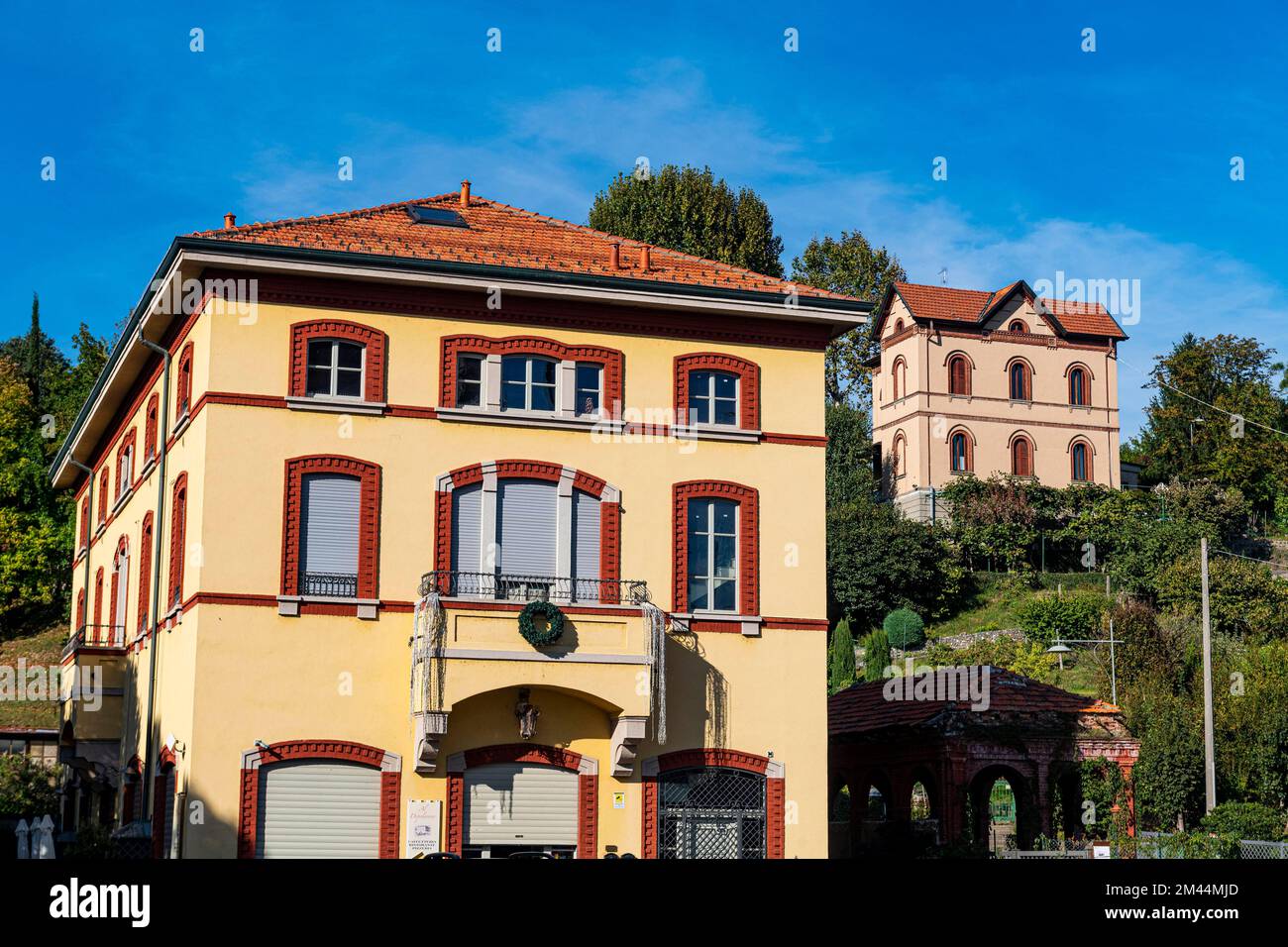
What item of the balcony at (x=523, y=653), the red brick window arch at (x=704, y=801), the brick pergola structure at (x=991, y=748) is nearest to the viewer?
the balcony at (x=523, y=653)

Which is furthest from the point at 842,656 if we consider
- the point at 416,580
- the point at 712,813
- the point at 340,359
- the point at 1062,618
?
the point at 340,359

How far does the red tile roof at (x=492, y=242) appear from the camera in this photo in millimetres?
28953

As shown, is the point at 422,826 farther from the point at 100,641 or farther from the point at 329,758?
the point at 100,641

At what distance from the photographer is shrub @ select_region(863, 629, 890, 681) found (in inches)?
2501

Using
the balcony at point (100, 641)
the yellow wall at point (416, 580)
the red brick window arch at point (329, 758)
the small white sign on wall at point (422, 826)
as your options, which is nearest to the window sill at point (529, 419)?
the yellow wall at point (416, 580)

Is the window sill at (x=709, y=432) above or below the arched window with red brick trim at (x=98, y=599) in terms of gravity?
above

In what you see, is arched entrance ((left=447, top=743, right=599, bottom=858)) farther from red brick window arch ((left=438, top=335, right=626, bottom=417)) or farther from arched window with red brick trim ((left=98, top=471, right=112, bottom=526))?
arched window with red brick trim ((left=98, top=471, right=112, bottom=526))

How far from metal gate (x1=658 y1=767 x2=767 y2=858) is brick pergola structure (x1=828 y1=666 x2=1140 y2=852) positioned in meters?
5.18

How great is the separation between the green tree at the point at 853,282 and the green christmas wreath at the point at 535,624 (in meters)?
66.7

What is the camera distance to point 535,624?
27.3 meters

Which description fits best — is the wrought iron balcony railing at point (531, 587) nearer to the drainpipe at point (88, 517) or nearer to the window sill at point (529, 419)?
the window sill at point (529, 419)
